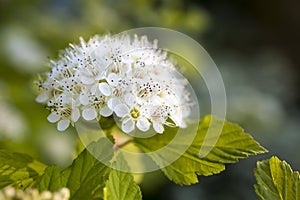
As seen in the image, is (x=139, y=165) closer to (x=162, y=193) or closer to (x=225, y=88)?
(x=162, y=193)

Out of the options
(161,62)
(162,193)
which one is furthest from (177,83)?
(162,193)

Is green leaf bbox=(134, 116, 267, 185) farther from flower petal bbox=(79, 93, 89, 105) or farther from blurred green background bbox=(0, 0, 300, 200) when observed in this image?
blurred green background bbox=(0, 0, 300, 200)

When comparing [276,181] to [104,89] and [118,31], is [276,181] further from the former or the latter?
[118,31]

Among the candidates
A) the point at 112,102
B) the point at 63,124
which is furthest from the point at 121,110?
the point at 63,124

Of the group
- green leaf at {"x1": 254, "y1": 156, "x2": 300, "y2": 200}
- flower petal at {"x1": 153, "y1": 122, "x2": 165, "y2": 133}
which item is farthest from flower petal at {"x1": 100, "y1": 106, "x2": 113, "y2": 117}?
green leaf at {"x1": 254, "y1": 156, "x2": 300, "y2": 200}

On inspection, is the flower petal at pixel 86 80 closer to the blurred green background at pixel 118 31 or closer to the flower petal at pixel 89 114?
the flower petal at pixel 89 114

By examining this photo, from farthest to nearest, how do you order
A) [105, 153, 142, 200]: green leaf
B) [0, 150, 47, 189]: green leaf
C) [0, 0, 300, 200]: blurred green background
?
[0, 0, 300, 200]: blurred green background < [0, 150, 47, 189]: green leaf < [105, 153, 142, 200]: green leaf
